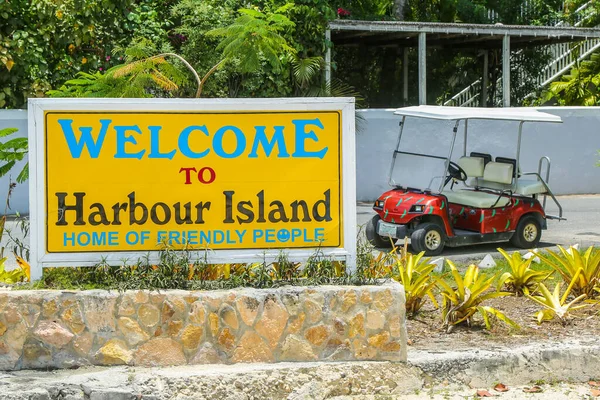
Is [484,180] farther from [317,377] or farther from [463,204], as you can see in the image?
[317,377]

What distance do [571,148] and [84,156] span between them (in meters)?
13.6

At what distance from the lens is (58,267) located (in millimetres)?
6184

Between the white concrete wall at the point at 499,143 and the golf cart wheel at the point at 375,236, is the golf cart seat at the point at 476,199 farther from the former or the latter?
the white concrete wall at the point at 499,143

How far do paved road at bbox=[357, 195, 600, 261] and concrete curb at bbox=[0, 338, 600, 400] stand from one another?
16.4ft

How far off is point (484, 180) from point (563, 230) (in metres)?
1.97

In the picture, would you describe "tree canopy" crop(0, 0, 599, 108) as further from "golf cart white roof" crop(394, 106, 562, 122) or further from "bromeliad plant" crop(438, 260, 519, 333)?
"bromeliad plant" crop(438, 260, 519, 333)

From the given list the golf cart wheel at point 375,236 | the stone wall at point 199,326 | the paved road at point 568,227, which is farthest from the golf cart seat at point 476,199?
the stone wall at point 199,326

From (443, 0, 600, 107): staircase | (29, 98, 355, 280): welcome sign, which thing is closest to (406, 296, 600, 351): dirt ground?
(29, 98, 355, 280): welcome sign

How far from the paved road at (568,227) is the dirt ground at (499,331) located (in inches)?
159

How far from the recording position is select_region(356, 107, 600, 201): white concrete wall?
669 inches

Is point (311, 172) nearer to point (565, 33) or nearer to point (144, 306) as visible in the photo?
point (144, 306)

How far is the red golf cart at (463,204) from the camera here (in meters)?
11.2

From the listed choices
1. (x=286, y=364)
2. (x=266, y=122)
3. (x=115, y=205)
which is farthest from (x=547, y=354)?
(x=115, y=205)

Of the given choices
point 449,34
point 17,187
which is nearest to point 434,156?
point 17,187
